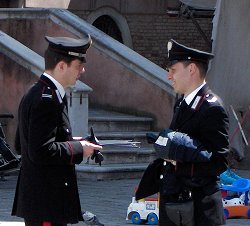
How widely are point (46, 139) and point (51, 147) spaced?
0.17 feet

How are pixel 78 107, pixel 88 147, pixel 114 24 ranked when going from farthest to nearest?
pixel 114 24
pixel 78 107
pixel 88 147

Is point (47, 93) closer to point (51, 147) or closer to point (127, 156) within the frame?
point (51, 147)

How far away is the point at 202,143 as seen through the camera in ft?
18.7

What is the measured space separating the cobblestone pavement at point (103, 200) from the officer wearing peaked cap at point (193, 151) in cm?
414

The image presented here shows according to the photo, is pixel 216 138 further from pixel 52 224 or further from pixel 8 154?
pixel 8 154

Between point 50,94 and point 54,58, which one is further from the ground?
point 54,58

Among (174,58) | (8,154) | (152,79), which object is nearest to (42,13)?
(152,79)

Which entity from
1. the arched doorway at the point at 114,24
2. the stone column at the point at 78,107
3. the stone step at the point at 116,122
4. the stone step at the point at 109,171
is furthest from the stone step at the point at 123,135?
the arched doorway at the point at 114,24

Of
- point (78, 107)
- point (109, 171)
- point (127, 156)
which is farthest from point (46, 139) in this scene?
point (127, 156)

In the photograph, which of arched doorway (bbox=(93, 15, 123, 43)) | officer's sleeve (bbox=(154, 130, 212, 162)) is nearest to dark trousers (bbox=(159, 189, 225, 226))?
officer's sleeve (bbox=(154, 130, 212, 162))

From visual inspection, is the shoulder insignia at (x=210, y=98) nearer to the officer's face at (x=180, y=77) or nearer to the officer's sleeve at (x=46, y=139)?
the officer's face at (x=180, y=77)

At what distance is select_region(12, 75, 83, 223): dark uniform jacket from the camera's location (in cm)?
561

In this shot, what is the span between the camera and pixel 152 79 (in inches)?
576

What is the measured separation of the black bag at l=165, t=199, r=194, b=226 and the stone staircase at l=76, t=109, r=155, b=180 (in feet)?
22.7
